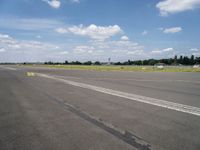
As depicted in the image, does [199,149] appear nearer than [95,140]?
Yes

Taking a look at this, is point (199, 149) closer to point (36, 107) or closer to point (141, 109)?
point (141, 109)

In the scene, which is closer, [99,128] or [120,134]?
[120,134]

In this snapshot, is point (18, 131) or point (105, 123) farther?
point (105, 123)

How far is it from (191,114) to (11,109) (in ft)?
21.2

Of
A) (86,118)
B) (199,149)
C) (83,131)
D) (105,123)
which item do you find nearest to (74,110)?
(86,118)

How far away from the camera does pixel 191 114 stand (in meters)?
7.20

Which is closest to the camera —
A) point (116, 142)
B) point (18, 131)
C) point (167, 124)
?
point (116, 142)

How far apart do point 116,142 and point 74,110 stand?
3.51 m

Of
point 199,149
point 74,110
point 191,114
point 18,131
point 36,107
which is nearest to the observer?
point 199,149

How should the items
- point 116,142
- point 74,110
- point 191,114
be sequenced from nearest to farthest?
point 116,142
point 191,114
point 74,110

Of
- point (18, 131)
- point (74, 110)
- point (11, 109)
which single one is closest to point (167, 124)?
point (74, 110)

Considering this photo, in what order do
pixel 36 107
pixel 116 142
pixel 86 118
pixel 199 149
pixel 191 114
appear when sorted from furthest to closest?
pixel 36 107, pixel 191 114, pixel 86 118, pixel 116 142, pixel 199 149

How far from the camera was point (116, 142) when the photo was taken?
178 inches

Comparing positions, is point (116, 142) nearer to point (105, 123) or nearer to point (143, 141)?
point (143, 141)
